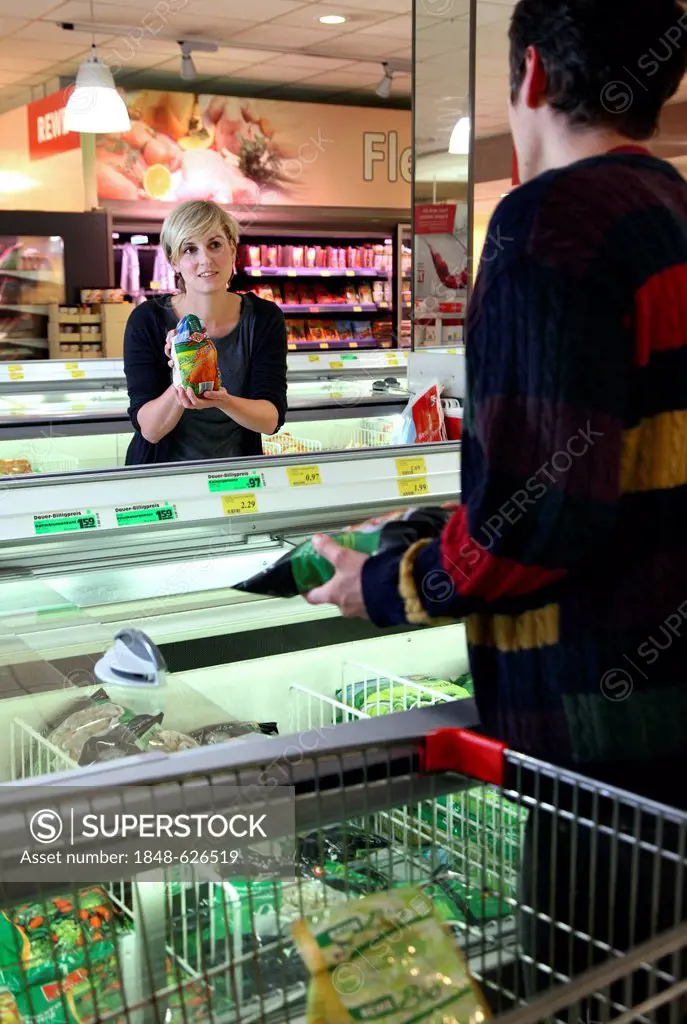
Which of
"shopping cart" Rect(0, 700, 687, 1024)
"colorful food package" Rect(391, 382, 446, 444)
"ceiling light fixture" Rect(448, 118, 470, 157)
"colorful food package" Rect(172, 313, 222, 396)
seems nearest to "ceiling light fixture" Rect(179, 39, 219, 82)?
"ceiling light fixture" Rect(448, 118, 470, 157)

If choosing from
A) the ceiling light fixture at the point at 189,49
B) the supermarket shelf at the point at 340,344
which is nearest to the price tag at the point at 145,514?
the ceiling light fixture at the point at 189,49

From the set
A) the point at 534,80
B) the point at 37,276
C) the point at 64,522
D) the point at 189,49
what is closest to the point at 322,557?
the point at 534,80

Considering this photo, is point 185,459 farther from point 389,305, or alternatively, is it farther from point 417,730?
point 389,305

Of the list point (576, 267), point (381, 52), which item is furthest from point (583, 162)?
point (381, 52)

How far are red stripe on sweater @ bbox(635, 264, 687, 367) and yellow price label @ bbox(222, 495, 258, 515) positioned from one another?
1756mm

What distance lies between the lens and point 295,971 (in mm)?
995

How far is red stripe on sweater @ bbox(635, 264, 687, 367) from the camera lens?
0.98 meters

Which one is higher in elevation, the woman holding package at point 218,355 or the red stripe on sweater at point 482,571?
the woman holding package at point 218,355

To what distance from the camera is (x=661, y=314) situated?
998 millimetres

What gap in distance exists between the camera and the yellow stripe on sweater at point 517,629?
1040mm

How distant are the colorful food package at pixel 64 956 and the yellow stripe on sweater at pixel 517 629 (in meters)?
0.56

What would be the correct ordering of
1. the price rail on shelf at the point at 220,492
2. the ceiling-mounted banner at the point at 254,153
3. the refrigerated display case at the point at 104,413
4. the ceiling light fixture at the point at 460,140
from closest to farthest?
1. the price rail on shelf at the point at 220,492
2. the ceiling light fixture at the point at 460,140
3. the refrigerated display case at the point at 104,413
4. the ceiling-mounted banner at the point at 254,153

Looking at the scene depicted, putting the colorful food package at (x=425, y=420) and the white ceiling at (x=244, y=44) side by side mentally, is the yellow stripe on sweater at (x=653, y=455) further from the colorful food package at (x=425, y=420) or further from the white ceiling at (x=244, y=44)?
the white ceiling at (x=244, y=44)

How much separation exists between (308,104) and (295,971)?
37.8ft
